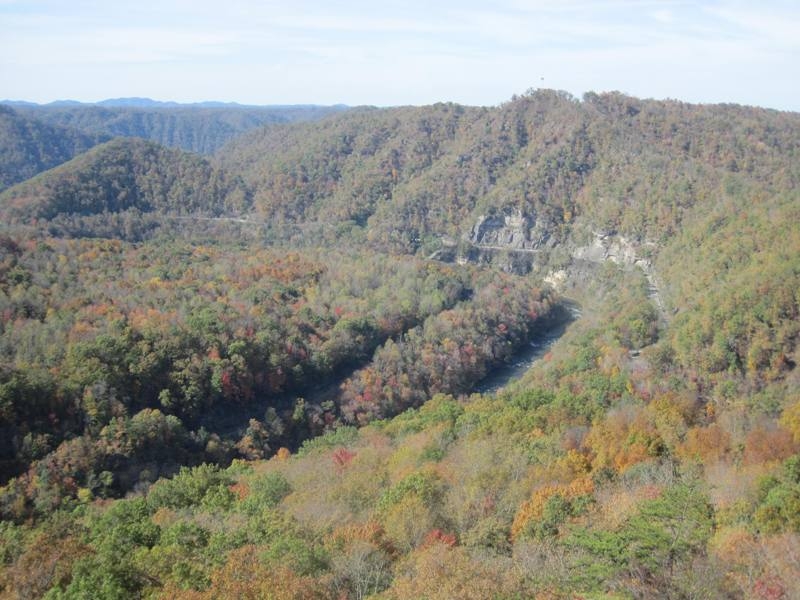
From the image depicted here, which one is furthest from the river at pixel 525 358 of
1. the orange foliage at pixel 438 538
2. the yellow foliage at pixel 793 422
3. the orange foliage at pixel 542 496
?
the orange foliage at pixel 438 538

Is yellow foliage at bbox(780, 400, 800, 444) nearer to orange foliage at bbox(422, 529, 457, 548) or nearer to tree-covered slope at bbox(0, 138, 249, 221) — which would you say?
orange foliage at bbox(422, 529, 457, 548)

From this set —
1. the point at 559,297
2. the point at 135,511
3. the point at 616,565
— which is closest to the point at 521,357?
the point at 559,297

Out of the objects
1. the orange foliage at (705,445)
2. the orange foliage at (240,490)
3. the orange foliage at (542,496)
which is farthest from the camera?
the orange foliage at (240,490)

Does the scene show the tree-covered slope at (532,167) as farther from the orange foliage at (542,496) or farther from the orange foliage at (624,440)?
the orange foliage at (542,496)

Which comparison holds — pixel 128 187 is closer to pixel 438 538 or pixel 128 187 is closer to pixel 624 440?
pixel 624 440

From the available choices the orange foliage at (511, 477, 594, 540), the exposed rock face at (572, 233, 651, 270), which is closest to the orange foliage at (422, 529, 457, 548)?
the orange foliage at (511, 477, 594, 540)

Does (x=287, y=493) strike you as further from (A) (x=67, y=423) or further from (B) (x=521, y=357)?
(B) (x=521, y=357)

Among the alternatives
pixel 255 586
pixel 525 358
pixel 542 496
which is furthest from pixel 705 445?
pixel 525 358

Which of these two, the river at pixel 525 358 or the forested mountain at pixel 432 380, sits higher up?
the forested mountain at pixel 432 380
